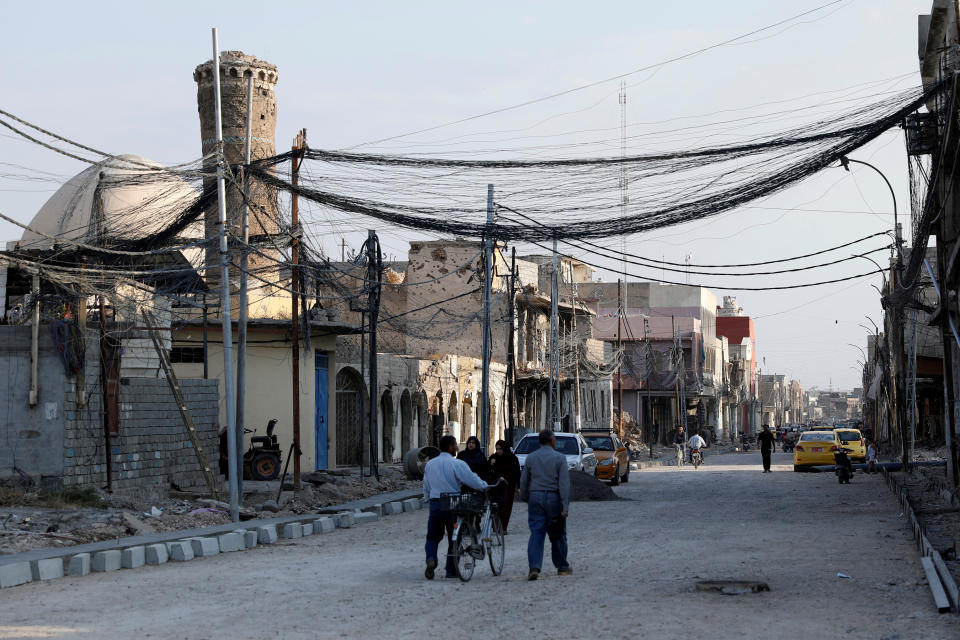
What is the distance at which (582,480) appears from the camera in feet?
90.0

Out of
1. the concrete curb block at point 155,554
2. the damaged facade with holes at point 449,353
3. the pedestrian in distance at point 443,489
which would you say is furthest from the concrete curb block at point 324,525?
the damaged facade with holes at point 449,353

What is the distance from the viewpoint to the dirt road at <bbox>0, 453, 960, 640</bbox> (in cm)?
930

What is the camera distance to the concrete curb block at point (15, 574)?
1249 cm

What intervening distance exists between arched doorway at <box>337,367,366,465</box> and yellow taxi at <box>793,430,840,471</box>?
15.6 metres

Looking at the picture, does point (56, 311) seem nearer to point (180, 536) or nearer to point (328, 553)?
point (180, 536)

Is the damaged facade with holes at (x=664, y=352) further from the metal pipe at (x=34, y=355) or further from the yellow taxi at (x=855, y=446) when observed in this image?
the metal pipe at (x=34, y=355)

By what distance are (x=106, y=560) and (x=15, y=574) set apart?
1.51 metres

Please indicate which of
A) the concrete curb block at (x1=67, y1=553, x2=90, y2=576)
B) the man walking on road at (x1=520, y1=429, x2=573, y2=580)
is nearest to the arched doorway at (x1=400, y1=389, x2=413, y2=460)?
the concrete curb block at (x1=67, y1=553, x2=90, y2=576)

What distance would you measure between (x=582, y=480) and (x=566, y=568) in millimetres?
14646

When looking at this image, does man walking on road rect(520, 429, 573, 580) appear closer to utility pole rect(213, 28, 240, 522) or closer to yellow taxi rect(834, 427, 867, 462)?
utility pole rect(213, 28, 240, 522)

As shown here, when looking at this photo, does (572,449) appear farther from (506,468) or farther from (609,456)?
(506,468)

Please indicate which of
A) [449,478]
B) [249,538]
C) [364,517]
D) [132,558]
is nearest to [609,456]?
[364,517]

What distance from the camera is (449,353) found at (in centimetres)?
5688

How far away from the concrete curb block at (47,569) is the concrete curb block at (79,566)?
136 millimetres
